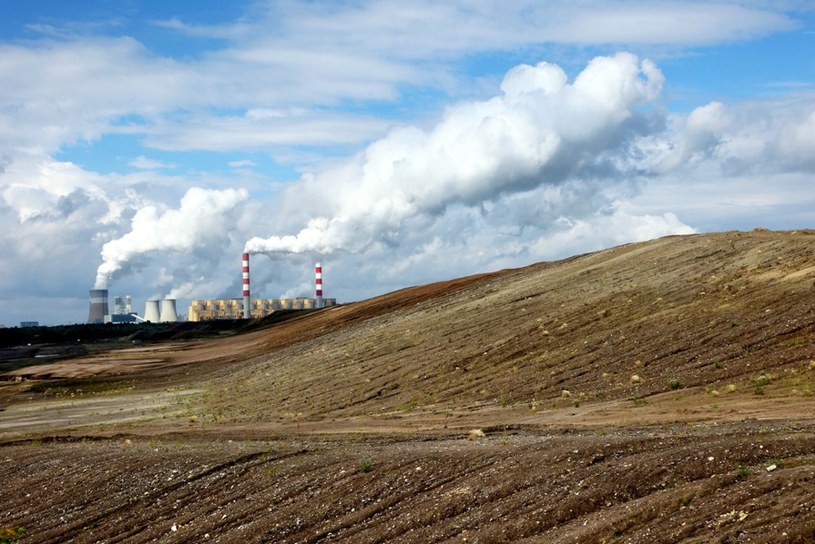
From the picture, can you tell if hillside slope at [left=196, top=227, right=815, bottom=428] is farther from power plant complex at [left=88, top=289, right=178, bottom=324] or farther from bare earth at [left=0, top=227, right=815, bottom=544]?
power plant complex at [left=88, top=289, right=178, bottom=324]

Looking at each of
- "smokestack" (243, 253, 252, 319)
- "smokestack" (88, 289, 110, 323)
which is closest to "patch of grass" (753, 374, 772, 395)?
"smokestack" (243, 253, 252, 319)

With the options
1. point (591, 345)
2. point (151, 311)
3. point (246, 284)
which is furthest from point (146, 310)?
point (591, 345)

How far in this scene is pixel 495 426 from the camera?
2644 centimetres

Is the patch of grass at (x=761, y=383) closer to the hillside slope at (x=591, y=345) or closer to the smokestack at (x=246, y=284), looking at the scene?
the hillside slope at (x=591, y=345)

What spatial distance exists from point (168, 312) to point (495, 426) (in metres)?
159

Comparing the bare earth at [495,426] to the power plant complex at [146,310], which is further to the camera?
the power plant complex at [146,310]

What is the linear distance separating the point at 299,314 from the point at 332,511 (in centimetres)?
8702

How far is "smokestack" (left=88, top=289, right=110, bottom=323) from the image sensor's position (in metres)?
169

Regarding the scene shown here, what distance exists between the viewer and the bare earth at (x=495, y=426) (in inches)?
603

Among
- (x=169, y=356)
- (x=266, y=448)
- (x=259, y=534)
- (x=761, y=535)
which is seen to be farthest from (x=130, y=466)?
(x=169, y=356)

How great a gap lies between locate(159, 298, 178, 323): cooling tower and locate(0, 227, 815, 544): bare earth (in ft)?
390

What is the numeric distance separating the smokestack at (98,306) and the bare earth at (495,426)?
4443 inches

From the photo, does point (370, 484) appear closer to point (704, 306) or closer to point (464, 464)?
point (464, 464)

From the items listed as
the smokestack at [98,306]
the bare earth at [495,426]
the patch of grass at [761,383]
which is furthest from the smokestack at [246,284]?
the patch of grass at [761,383]
